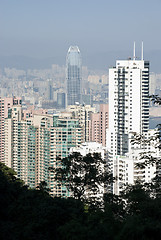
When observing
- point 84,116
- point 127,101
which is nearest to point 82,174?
point 127,101

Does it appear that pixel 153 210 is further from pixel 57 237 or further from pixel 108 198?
pixel 108 198

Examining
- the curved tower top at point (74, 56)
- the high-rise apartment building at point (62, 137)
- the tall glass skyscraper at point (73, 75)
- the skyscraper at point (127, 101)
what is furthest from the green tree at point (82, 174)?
the curved tower top at point (74, 56)

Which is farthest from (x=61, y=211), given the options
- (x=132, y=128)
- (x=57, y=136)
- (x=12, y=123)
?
(x=12, y=123)

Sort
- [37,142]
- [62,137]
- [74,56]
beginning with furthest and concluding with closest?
[74,56] < [37,142] < [62,137]

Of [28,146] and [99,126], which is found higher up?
[99,126]

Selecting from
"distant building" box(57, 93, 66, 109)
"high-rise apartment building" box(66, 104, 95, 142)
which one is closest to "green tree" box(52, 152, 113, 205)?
"high-rise apartment building" box(66, 104, 95, 142)

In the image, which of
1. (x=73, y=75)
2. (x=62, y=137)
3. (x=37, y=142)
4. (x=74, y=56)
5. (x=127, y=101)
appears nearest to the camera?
(x=62, y=137)

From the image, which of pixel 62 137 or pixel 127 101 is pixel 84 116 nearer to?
pixel 127 101
